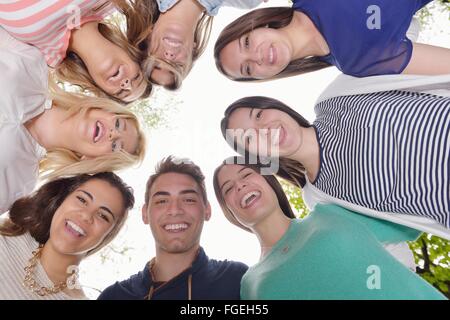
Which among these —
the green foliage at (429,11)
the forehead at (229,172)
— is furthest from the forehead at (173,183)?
the green foliage at (429,11)

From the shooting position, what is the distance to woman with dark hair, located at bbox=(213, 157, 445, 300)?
1388mm

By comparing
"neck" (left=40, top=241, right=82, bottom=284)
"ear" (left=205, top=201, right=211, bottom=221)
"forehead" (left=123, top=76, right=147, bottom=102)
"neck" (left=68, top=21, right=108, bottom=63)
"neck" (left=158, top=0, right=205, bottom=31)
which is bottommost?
"neck" (left=40, top=241, right=82, bottom=284)

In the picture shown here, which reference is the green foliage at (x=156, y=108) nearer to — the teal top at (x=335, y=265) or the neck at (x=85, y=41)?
the neck at (x=85, y=41)

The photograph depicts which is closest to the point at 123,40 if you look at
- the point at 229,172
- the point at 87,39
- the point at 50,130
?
the point at 87,39

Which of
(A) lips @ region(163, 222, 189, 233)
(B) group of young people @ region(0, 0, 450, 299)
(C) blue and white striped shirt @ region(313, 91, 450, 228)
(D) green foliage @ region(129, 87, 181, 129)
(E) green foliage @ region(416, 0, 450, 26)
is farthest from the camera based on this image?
(E) green foliage @ region(416, 0, 450, 26)

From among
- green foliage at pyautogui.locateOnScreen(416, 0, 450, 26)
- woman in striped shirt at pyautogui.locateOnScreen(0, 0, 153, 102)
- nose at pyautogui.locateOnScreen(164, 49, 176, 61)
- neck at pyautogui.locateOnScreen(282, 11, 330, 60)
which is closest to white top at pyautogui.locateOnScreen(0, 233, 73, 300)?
woman in striped shirt at pyautogui.locateOnScreen(0, 0, 153, 102)

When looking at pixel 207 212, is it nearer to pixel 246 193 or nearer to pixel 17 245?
pixel 246 193

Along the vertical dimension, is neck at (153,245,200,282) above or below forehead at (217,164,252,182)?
below

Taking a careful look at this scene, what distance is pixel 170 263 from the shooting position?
66.4 inches

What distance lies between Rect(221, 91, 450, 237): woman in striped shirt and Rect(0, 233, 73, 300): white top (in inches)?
38.2

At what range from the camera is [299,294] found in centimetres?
146

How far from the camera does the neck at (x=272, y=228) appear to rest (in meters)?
1.79

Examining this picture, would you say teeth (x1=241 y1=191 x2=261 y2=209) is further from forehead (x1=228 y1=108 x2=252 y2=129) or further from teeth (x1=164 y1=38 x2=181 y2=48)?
teeth (x1=164 y1=38 x2=181 y2=48)
